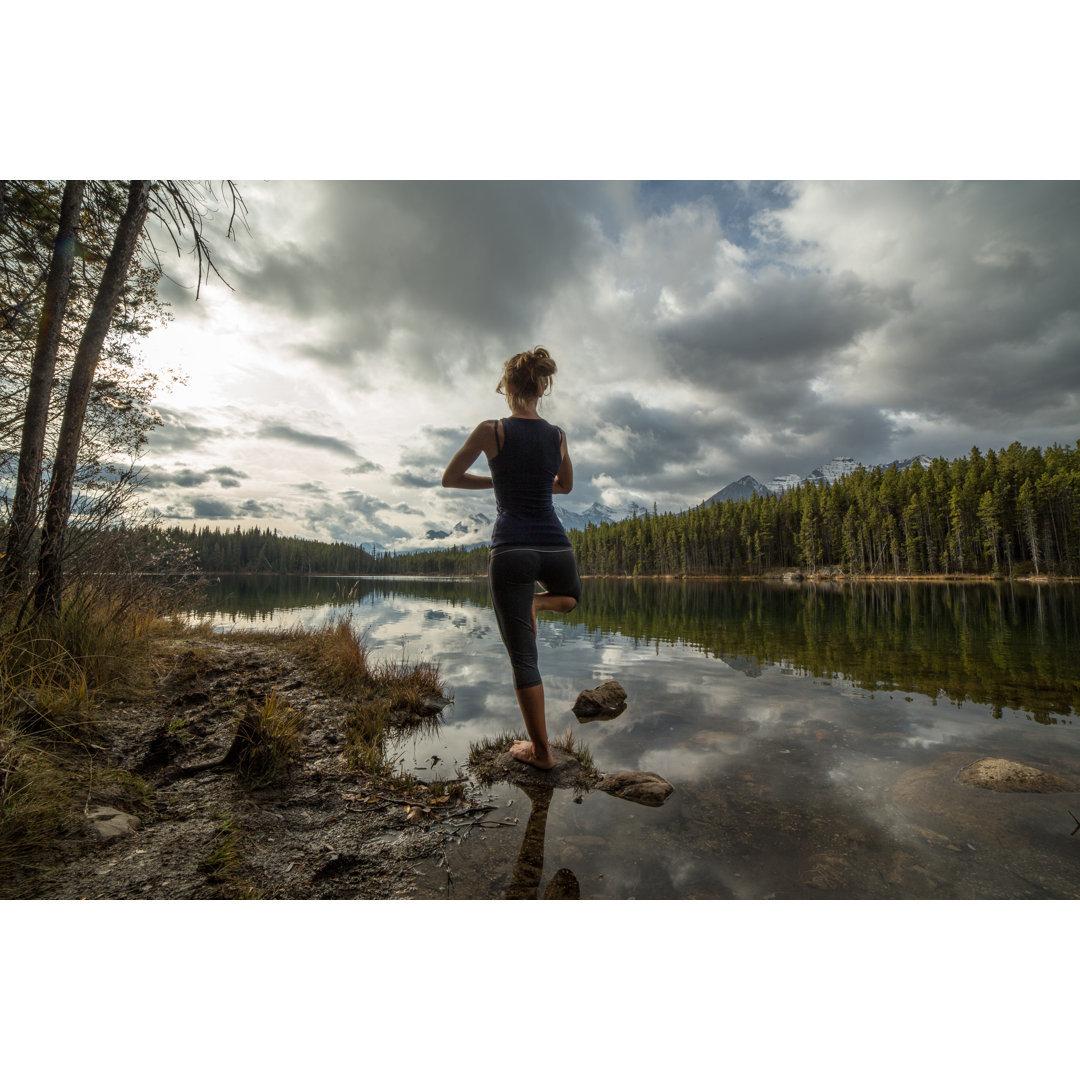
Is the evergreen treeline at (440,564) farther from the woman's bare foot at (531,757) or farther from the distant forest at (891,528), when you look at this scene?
the woman's bare foot at (531,757)

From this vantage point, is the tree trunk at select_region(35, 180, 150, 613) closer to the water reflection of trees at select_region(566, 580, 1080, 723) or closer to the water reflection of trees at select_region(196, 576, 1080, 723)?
the water reflection of trees at select_region(196, 576, 1080, 723)

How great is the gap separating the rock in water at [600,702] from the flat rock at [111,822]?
11.6 feet

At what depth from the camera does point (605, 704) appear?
4992 mm

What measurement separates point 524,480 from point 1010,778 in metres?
3.66

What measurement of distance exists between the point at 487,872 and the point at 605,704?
320 cm

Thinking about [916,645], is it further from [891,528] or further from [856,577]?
[856,577]

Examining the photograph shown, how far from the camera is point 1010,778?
9.68ft

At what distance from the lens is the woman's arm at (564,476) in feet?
9.81

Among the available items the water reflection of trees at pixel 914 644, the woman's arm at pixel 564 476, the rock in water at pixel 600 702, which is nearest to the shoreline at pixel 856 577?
the water reflection of trees at pixel 914 644

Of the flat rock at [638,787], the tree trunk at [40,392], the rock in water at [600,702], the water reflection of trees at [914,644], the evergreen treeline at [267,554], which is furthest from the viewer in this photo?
the evergreen treeline at [267,554]

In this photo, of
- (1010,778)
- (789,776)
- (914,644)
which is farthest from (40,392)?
(914,644)

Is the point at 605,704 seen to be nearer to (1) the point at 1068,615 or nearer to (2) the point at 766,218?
(2) the point at 766,218

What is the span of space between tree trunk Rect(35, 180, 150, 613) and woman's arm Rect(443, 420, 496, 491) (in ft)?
11.3

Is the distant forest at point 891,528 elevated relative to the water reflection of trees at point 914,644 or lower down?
elevated
